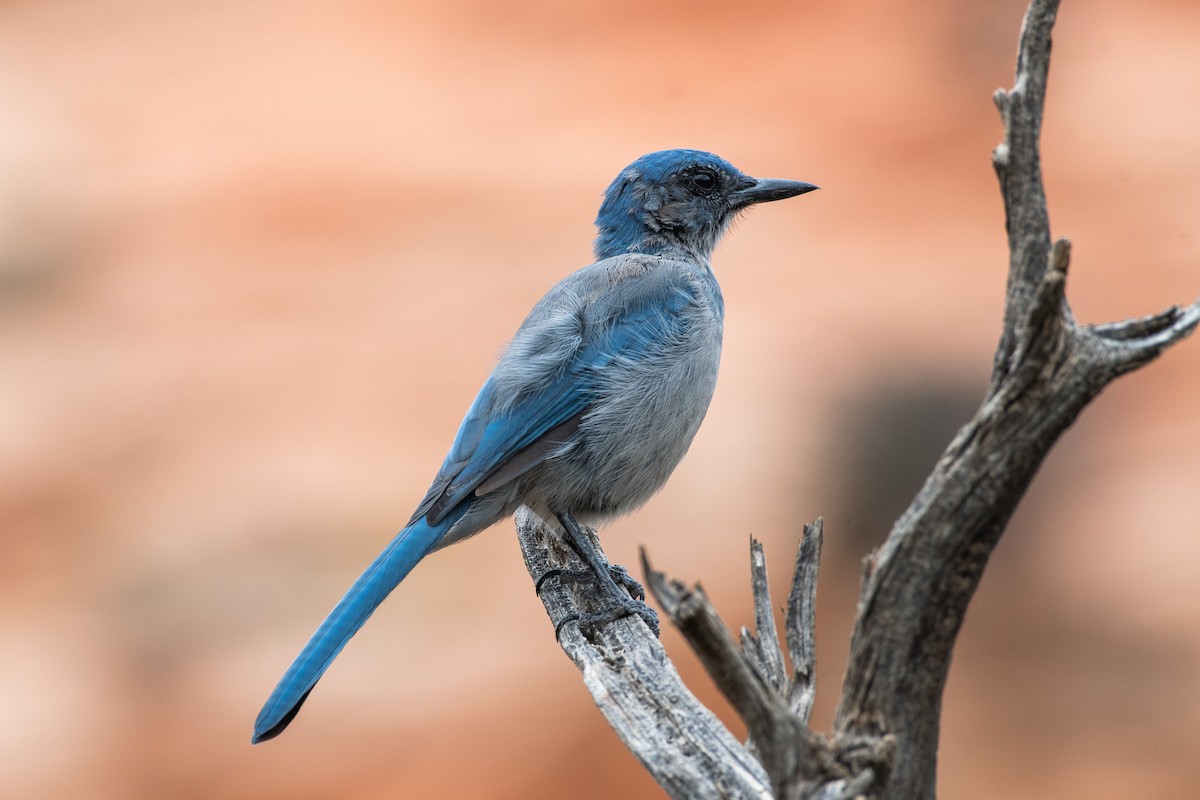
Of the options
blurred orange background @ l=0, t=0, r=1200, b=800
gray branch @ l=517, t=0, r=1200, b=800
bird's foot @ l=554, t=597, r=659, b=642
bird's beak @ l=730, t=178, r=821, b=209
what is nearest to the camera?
gray branch @ l=517, t=0, r=1200, b=800

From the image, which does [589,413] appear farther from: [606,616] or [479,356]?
[479,356]

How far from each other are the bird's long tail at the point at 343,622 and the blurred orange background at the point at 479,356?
276 centimetres

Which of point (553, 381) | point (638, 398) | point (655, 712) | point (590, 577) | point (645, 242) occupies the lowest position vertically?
point (655, 712)

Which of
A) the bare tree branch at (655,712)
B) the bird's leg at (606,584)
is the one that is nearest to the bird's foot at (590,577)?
the bird's leg at (606,584)

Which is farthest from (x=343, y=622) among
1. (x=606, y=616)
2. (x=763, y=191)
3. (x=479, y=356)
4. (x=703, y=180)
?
(x=479, y=356)

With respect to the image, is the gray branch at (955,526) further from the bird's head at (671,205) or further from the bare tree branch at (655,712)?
the bird's head at (671,205)

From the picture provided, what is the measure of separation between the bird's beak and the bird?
56cm

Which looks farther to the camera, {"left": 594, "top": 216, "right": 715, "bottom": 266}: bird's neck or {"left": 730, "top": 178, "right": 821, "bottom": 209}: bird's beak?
{"left": 730, "top": 178, "right": 821, "bottom": 209}: bird's beak

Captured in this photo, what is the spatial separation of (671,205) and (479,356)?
536 cm

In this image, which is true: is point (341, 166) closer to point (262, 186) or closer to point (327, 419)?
point (262, 186)

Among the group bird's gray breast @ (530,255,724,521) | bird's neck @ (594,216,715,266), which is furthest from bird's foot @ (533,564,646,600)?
bird's neck @ (594,216,715,266)

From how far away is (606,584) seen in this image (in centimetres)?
479

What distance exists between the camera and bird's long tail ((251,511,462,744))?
387 centimetres

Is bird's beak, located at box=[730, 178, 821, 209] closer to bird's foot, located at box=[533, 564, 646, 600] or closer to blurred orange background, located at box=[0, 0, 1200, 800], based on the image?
bird's foot, located at box=[533, 564, 646, 600]
